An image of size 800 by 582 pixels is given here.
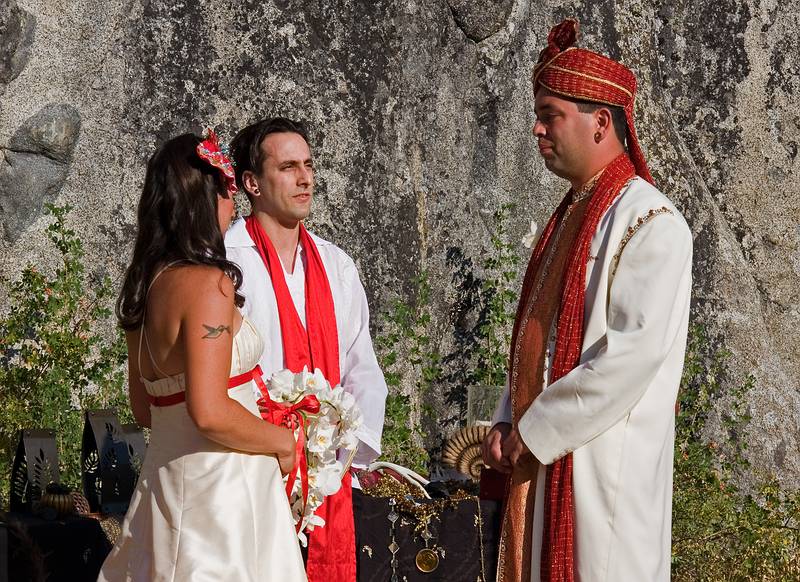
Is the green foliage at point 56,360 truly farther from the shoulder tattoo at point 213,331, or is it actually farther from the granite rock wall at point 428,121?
the shoulder tattoo at point 213,331

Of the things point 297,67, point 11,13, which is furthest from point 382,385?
point 11,13

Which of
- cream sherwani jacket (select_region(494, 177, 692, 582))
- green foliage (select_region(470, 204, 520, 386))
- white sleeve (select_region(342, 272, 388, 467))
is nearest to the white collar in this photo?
white sleeve (select_region(342, 272, 388, 467))

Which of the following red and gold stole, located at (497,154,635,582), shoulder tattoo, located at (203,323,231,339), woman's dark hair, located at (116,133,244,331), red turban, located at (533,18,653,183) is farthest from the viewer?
red turban, located at (533,18,653,183)

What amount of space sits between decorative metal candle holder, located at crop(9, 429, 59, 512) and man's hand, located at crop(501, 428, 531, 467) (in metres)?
1.78

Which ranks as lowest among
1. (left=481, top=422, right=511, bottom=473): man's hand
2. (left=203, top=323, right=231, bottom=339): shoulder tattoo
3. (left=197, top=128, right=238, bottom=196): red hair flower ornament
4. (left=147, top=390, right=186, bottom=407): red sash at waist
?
(left=481, top=422, right=511, bottom=473): man's hand

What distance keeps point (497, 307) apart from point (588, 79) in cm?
310

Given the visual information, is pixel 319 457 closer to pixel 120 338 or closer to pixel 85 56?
pixel 120 338

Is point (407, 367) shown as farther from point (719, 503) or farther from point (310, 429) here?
point (310, 429)

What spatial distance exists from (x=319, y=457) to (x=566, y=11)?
4.40m

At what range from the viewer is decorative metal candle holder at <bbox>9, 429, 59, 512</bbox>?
395 cm

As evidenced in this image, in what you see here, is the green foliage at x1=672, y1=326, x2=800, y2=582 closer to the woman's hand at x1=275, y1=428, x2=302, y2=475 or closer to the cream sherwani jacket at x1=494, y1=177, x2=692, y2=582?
the cream sherwani jacket at x1=494, y1=177, x2=692, y2=582

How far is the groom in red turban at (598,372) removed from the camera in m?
2.91

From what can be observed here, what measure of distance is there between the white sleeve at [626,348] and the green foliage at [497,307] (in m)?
3.06

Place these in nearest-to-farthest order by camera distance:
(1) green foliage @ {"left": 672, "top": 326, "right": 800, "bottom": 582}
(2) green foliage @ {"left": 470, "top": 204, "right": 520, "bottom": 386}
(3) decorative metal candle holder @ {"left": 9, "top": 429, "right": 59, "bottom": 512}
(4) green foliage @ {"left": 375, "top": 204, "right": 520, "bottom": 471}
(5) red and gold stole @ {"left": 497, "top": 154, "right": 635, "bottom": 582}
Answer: (5) red and gold stole @ {"left": 497, "top": 154, "right": 635, "bottom": 582} < (3) decorative metal candle holder @ {"left": 9, "top": 429, "right": 59, "bottom": 512} < (1) green foliage @ {"left": 672, "top": 326, "right": 800, "bottom": 582} < (4) green foliage @ {"left": 375, "top": 204, "right": 520, "bottom": 471} < (2) green foliage @ {"left": 470, "top": 204, "right": 520, "bottom": 386}
